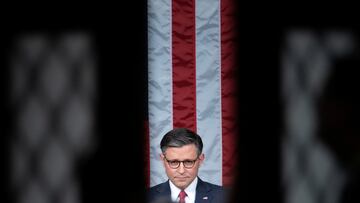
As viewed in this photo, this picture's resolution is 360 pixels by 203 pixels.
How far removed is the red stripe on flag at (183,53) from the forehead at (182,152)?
0.61 meters

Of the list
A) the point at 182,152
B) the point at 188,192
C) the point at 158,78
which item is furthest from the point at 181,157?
the point at 158,78

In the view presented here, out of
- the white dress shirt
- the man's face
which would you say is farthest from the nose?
the white dress shirt

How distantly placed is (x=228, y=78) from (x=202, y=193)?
617 millimetres

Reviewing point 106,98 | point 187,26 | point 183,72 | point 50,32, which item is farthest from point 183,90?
point 50,32

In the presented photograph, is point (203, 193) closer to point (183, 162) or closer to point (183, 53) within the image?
point (183, 162)

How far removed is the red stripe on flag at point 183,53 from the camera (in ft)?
9.85

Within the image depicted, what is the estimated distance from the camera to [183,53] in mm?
3010

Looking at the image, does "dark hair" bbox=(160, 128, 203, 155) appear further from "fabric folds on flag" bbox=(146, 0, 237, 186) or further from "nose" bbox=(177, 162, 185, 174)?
"fabric folds on flag" bbox=(146, 0, 237, 186)

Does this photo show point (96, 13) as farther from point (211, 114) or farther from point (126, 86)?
point (211, 114)

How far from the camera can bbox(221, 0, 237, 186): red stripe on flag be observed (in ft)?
9.84

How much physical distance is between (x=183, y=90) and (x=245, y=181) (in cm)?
58

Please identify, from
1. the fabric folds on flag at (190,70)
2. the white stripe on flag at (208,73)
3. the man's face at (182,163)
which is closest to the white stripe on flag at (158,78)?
the fabric folds on flag at (190,70)

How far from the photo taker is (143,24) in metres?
2.87

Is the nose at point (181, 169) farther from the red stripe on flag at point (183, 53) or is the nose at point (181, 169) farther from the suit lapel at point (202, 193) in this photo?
the red stripe on flag at point (183, 53)
